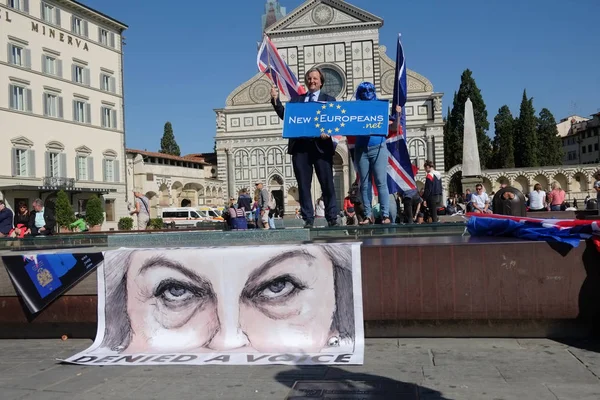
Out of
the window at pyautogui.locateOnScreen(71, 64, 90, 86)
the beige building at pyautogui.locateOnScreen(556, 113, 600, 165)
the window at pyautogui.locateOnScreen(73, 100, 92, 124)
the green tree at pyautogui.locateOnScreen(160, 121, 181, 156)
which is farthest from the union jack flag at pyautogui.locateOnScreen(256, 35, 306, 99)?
the beige building at pyautogui.locateOnScreen(556, 113, 600, 165)

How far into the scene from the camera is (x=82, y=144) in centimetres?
3731

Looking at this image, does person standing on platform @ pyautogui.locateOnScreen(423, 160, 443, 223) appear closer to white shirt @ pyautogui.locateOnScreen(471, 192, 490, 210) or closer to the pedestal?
white shirt @ pyautogui.locateOnScreen(471, 192, 490, 210)

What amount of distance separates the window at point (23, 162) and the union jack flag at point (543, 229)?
32.1 meters

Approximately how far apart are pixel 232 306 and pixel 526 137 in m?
58.0

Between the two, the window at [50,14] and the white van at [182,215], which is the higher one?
the window at [50,14]

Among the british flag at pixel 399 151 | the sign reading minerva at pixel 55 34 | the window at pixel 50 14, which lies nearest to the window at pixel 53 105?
the sign reading minerva at pixel 55 34

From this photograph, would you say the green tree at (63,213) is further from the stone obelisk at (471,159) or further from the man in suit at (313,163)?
the man in suit at (313,163)

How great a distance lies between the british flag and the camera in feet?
27.0

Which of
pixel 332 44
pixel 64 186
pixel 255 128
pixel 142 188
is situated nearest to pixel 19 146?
pixel 64 186

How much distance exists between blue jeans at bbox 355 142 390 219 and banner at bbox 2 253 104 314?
3.58 m

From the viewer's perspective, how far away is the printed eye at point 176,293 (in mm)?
4723

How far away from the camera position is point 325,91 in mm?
51406

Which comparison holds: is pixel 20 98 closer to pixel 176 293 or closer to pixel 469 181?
pixel 469 181

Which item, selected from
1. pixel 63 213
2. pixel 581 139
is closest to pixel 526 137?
pixel 581 139
